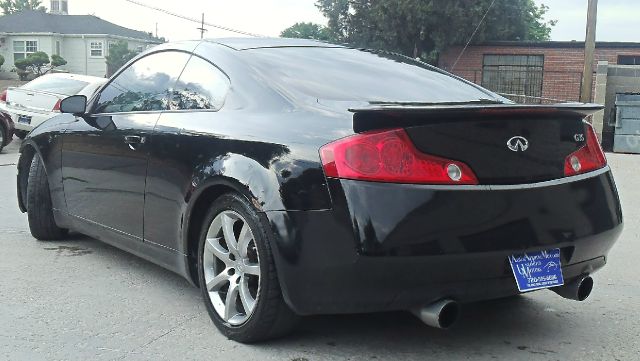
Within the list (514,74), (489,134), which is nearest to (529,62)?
(514,74)

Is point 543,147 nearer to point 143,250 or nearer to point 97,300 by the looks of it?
point 143,250

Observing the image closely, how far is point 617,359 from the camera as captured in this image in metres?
3.30

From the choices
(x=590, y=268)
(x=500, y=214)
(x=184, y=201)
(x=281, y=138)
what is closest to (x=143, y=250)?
(x=184, y=201)

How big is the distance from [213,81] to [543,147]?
5.98 ft

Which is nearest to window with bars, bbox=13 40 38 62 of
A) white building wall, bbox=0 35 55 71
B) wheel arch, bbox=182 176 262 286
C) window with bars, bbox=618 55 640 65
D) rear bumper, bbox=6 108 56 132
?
white building wall, bbox=0 35 55 71

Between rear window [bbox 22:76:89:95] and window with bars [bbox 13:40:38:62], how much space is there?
47.1 m

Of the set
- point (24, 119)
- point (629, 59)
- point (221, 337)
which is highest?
point (629, 59)

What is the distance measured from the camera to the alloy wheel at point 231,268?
3.34 m

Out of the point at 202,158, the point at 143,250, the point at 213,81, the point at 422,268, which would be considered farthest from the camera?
the point at 143,250

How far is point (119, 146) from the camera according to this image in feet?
14.2

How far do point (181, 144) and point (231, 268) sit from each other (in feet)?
2.50

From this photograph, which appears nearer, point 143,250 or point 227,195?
point 227,195

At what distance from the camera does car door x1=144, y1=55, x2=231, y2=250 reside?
3680 millimetres

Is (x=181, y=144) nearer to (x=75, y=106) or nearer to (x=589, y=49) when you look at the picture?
(x=75, y=106)
